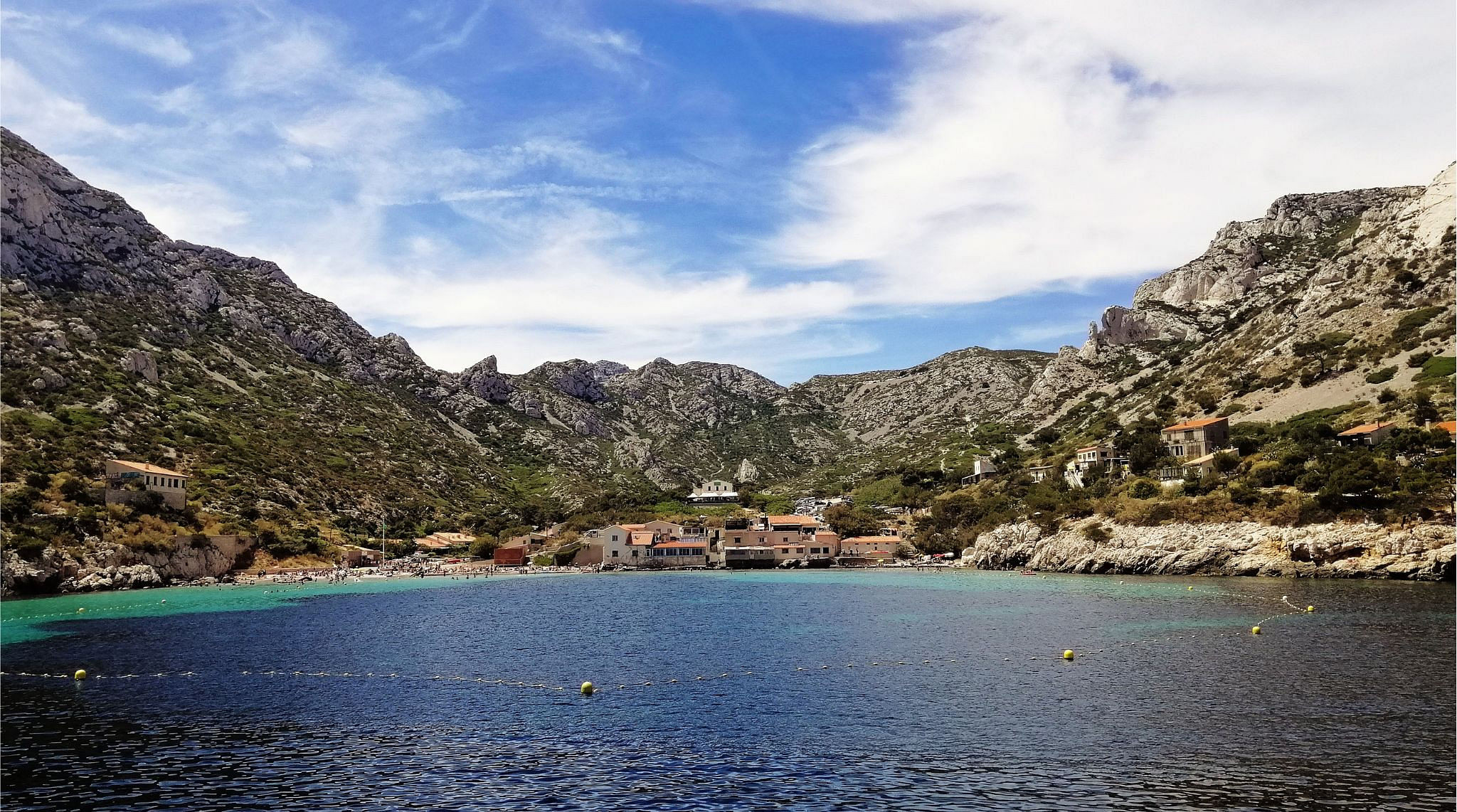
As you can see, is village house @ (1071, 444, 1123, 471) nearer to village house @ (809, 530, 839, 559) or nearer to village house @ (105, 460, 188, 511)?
village house @ (809, 530, 839, 559)

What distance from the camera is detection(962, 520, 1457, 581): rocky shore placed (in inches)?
3004

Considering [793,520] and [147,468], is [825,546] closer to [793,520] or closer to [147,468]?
[793,520]

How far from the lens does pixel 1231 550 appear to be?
89812mm

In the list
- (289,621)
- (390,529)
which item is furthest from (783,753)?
(390,529)

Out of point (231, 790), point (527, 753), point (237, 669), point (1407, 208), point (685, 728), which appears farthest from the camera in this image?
point (1407, 208)

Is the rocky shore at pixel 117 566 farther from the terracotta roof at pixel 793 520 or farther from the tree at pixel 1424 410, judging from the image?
the tree at pixel 1424 410

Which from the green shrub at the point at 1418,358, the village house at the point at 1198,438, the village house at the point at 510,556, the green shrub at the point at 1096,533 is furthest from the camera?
the village house at the point at 510,556

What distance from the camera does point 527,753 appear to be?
28.5 m

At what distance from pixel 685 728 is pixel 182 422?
131 meters

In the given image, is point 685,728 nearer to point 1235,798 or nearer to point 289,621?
point 1235,798

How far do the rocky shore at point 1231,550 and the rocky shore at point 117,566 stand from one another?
99.3 metres


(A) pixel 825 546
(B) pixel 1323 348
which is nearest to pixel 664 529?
(A) pixel 825 546

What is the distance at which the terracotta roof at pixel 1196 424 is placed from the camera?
118312 millimetres

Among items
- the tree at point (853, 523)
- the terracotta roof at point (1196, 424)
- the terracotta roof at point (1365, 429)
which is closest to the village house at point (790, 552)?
the tree at point (853, 523)
